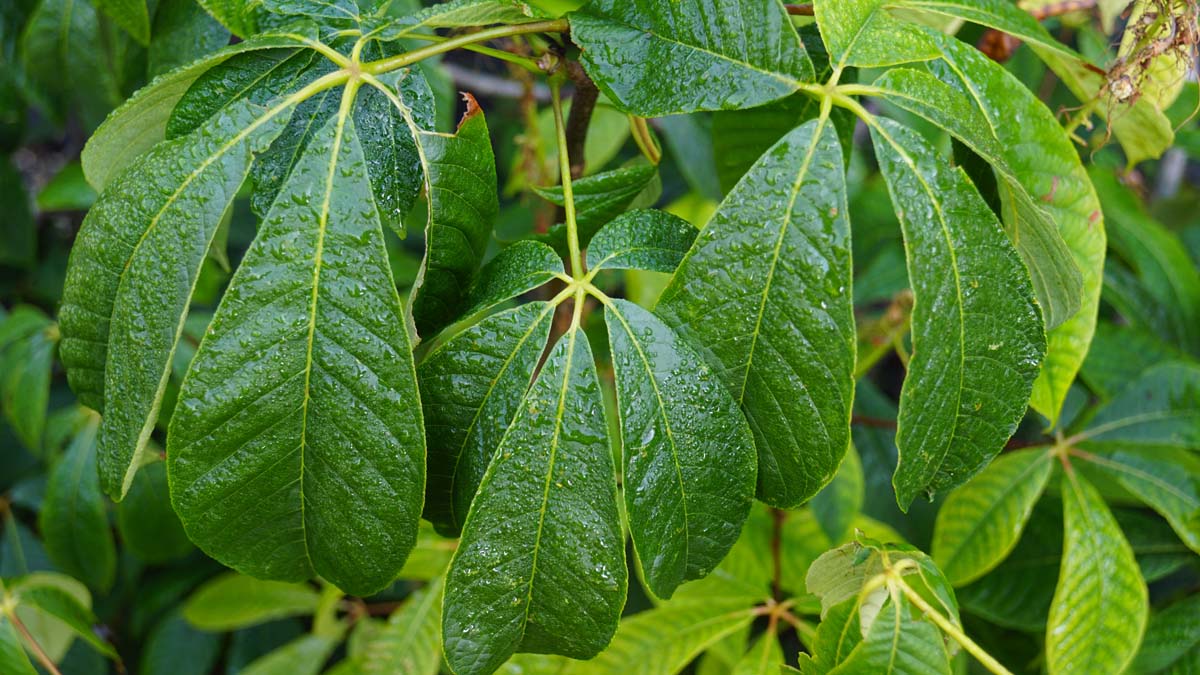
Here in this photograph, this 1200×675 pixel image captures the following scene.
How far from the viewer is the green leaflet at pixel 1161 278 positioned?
3.82 feet

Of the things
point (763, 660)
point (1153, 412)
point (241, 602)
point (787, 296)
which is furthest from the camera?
point (241, 602)

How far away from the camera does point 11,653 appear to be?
78 centimetres

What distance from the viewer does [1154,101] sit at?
0.62 metres

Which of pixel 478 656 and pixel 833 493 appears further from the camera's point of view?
pixel 833 493

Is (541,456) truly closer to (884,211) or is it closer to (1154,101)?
(1154,101)

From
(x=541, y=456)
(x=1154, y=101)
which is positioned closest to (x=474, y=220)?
(x=541, y=456)

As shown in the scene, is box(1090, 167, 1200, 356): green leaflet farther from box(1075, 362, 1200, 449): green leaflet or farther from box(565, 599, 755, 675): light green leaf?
box(565, 599, 755, 675): light green leaf

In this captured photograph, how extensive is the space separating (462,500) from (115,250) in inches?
9.5

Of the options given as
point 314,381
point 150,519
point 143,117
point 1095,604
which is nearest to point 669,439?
point 314,381

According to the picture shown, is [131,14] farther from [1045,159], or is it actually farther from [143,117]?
[1045,159]

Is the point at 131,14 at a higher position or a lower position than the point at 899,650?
higher

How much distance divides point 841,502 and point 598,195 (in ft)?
1.82

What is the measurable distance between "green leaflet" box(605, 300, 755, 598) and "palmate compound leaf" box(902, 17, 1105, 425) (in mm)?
221

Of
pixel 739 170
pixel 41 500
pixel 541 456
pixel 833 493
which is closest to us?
pixel 541 456
